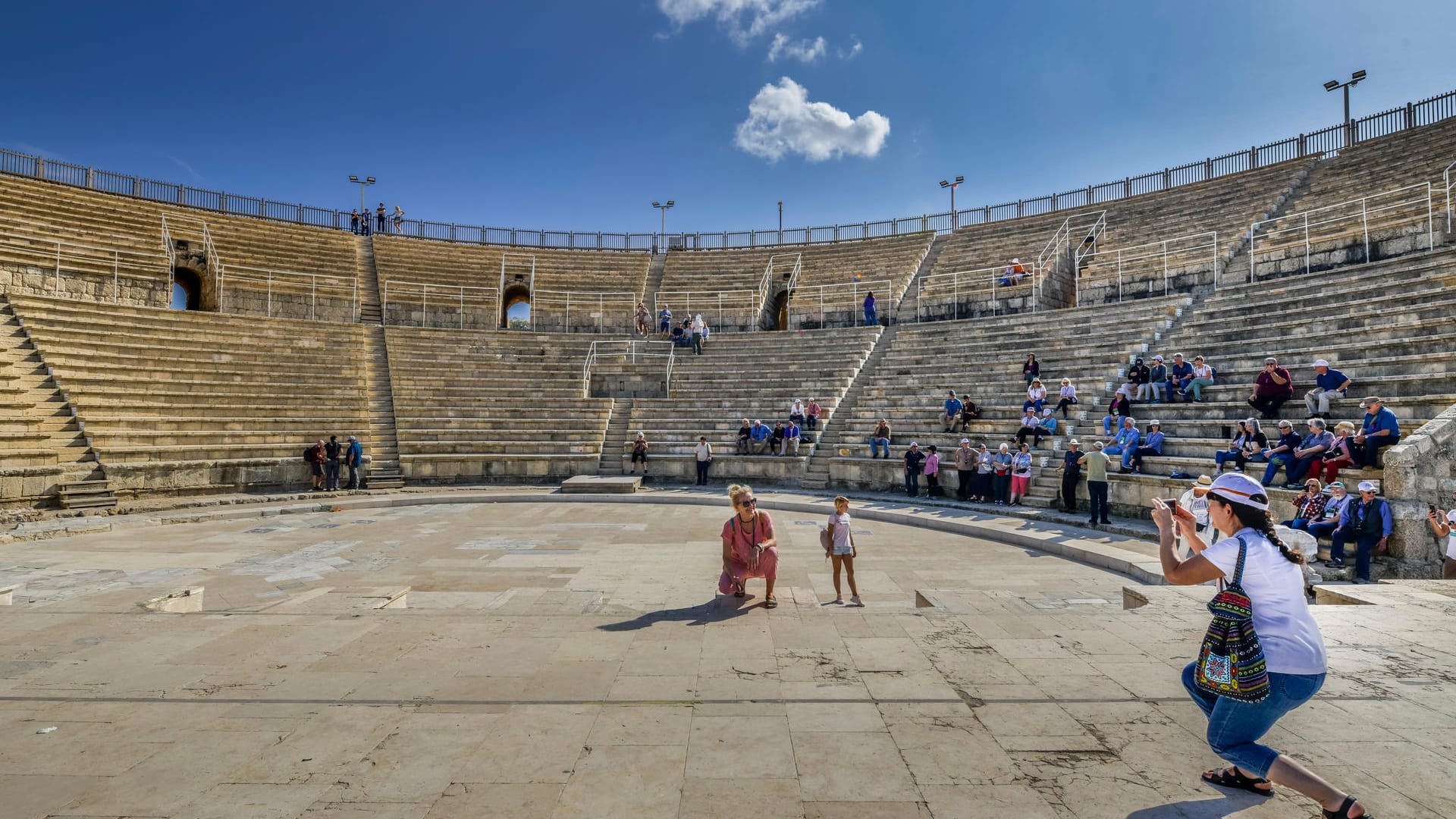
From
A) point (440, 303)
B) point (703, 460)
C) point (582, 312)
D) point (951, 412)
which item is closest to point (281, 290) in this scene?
point (440, 303)

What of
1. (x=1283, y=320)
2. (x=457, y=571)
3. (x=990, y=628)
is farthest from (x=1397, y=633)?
(x=1283, y=320)

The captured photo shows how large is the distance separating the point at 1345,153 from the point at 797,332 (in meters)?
19.7

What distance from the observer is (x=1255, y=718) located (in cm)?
279

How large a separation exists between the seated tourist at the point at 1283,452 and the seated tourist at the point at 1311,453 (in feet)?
0.51

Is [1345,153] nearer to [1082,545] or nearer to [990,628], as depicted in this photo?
[1082,545]

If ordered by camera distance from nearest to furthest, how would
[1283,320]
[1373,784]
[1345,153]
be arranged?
[1373,784], [1283,320], [1345,153]

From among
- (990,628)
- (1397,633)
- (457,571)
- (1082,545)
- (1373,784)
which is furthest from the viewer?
(1082,545)

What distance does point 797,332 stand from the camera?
24359 millimetres

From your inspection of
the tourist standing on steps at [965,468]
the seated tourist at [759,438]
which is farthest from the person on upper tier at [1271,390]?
the seated tourist at [759,438]

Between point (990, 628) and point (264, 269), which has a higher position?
point (264, 269)

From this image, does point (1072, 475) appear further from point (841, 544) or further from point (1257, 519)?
point (1257, 519)

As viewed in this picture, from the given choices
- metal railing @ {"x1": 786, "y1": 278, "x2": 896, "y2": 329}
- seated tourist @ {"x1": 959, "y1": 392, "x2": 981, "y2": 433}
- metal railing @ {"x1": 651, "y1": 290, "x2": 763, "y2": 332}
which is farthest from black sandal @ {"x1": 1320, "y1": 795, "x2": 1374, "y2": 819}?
metal railing @ {"x1": 651, "y1": 290, "x2": 763, "y2": 332}

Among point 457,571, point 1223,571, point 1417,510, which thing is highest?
point 1223,571

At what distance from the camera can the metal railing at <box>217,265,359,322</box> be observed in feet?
77.5
